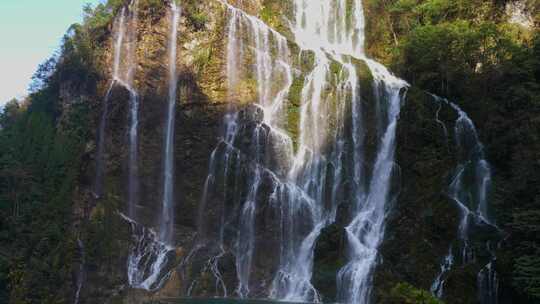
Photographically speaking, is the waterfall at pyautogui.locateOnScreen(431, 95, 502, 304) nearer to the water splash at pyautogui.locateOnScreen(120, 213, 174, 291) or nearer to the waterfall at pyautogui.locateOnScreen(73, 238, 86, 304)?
the water splash at pyautogui.locateOnScreen(120, 213, 174, 291)

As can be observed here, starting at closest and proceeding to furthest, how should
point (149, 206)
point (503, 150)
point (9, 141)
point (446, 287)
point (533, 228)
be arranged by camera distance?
point (533, 228)
point (446, 287)
point (503, 150)
point (149, 206)
point (9, 141)

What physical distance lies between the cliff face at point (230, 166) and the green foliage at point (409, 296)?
643 cm

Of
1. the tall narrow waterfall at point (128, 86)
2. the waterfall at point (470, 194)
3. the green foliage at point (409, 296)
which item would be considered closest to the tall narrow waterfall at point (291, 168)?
the waterfall at point (470, 194)

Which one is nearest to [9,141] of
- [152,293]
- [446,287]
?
[152,293]

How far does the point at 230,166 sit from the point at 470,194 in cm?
1128

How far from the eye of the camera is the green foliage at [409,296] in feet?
40.2

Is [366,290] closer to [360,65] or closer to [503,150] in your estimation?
[503,150]

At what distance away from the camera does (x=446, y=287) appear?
1866 cm

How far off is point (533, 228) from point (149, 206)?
1881cm

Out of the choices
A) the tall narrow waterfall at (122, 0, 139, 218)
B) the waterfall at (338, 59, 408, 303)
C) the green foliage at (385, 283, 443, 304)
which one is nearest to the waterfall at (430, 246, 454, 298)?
the waterfall at (338, 59, 408, 303)

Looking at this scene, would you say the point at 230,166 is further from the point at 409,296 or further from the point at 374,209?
the point at 409,296

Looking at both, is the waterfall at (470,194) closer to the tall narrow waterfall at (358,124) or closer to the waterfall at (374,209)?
the waterfall at (374,209)

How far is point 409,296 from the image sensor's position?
12484mm

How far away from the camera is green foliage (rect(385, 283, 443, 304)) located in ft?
40.2
